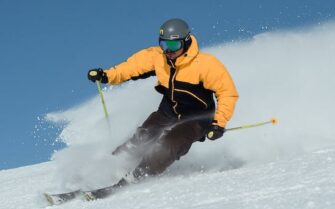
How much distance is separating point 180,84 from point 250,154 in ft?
5.41

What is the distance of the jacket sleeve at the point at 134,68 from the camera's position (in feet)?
23.6

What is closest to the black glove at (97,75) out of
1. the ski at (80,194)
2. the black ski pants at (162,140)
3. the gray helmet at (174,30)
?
the black ski pants at (162,140)

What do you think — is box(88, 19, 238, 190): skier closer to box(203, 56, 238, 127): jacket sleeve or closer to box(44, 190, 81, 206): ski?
box(203, 56, 238, 127): jacket sleeve

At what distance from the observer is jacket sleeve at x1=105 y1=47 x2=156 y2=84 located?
23.6 ft

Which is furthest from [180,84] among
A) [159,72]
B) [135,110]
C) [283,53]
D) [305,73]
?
[283,53]

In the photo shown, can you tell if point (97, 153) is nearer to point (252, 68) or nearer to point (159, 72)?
point (159, 72)

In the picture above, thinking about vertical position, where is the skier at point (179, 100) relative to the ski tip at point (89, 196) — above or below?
above

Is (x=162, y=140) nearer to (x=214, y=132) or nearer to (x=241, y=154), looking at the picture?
(x=214, y=132)

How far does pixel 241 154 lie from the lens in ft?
26.0

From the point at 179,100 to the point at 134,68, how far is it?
2.42 ft

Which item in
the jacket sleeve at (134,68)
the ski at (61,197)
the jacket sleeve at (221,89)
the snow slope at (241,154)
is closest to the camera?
the snow slope at (241,154)

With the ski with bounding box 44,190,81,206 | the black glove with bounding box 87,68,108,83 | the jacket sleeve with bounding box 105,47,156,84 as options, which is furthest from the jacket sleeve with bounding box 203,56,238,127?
the ski with bounding box 44,190,81,206

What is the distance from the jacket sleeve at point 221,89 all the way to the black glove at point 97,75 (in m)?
1.29

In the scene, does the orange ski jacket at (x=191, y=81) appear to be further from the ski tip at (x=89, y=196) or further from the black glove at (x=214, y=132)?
the ski tip at (x=89, y=196)
